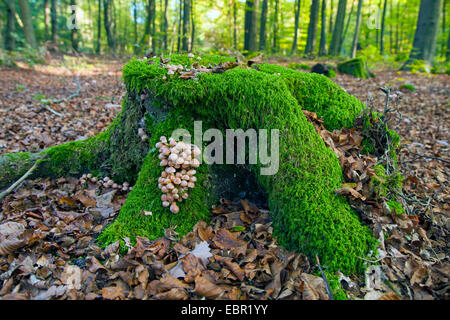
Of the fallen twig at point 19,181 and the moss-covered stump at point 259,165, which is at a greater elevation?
the moss-covered stump at point 259,165

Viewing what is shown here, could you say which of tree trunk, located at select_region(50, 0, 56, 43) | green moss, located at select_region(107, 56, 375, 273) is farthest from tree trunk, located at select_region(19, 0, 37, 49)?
green moss, located at select_region(107, 56, 375, 273)

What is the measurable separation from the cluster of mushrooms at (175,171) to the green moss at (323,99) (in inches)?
59.5

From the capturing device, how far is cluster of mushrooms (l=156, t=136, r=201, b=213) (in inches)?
114

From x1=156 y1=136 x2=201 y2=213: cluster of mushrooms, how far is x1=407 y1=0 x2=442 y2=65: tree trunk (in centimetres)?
1481

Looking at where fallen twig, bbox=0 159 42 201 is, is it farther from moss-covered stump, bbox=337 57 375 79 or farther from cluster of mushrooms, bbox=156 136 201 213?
moss-covered stump, bbox=337 57 375 79

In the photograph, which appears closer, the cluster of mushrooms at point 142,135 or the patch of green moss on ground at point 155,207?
the patch of green moss on ground at point 155,207

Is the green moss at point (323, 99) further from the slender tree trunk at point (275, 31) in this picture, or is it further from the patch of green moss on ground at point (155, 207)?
the slender tree trunk at point (275, 31)

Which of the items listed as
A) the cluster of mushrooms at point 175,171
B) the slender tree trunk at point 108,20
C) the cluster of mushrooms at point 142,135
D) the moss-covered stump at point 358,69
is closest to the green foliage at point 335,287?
the cluster of mushrooms at point 175,171

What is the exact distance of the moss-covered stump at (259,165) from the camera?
8.16ft

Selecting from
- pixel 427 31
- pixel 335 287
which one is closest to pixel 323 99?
pixel 335 287

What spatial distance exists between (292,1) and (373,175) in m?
27.8

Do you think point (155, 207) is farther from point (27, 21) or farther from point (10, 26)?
point (27, 21)
